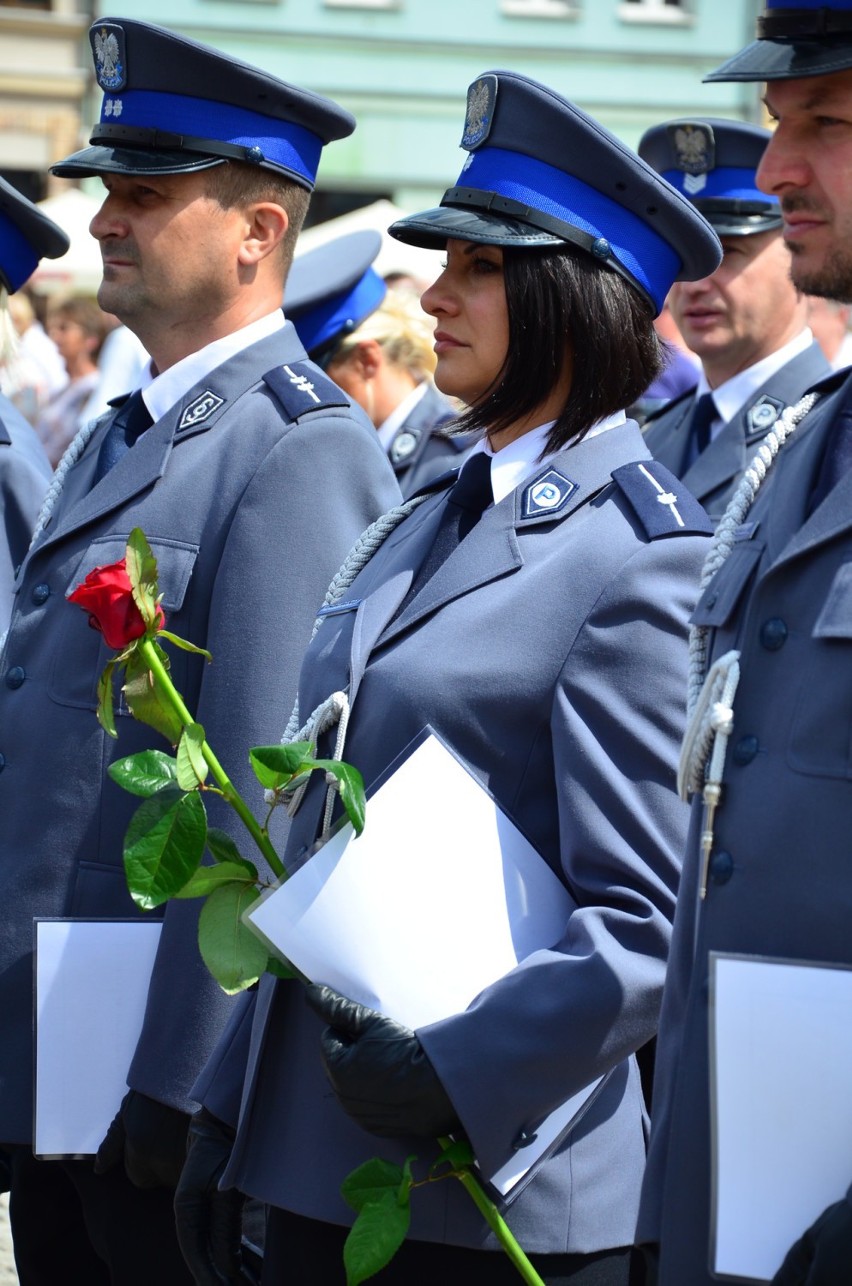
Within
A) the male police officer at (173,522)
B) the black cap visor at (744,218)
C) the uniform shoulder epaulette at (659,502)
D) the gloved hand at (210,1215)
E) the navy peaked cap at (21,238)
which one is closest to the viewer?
the uniform shoulder epaulette at (659,502)

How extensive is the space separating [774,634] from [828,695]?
0.10 metres

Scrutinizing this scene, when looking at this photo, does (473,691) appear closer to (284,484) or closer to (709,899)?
(709,899)

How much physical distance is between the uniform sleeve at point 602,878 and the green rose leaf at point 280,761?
298 mm

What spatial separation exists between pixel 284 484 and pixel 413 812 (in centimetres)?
91

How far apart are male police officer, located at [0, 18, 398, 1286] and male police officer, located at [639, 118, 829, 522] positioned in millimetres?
1619

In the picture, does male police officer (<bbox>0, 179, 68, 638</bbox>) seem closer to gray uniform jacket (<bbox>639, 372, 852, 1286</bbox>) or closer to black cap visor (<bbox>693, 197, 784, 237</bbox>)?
black cap visor (<bbox>693, 197, 784, 237</bbox>)

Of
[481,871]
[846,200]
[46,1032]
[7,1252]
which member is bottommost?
[7,1252]

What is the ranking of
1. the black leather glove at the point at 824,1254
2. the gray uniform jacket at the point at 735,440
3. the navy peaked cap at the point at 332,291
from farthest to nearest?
the navy peaked cap at the point at 332,291 → the gray uniform jacket at the point at 735,440 → the black leather glove at the point at 824,1254

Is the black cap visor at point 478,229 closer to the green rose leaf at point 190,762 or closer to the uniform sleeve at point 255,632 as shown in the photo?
the uniform sleeve at point 255,632

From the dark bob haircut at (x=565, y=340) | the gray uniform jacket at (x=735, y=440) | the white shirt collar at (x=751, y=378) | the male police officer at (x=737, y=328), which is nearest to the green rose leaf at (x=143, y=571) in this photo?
the dark bob haircut at (x=565, y=340)

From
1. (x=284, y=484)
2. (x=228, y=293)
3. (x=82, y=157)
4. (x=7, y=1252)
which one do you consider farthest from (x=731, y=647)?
(x=7, y=1252)

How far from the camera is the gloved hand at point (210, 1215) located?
2596 millimetres

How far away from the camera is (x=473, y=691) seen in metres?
2.40

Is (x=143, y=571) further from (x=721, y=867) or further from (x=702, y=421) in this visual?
(x=702, y=421)
